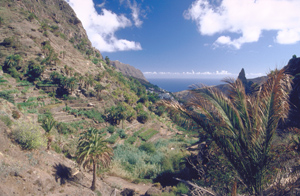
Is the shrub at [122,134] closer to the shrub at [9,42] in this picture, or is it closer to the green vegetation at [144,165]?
the green vegetation at [144,165]

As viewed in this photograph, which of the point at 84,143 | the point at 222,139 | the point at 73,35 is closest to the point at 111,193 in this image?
the point at 84,143

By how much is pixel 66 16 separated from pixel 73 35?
12.8 m

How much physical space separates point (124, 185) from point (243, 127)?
14801mm

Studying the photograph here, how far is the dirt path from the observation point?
14.4 m

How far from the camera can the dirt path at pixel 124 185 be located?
14.4 meters

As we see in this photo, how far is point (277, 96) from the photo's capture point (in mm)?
3865

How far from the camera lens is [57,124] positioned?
22.3 metres

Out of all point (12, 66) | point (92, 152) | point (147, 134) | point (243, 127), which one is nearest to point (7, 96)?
point (12, 66)

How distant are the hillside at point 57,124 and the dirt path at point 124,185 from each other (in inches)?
3.7

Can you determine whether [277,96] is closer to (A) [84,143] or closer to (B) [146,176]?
(A) [84,143]

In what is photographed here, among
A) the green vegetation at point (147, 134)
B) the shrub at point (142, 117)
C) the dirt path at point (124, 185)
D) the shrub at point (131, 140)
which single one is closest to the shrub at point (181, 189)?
the dirt path at point (124, 185)

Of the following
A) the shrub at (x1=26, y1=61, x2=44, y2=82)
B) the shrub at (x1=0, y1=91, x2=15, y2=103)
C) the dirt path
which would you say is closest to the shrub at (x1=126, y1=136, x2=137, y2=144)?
the dirt path

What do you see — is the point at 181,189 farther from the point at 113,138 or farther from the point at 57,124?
the point at 57,124

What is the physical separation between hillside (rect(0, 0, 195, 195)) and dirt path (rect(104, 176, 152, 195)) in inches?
3.7
